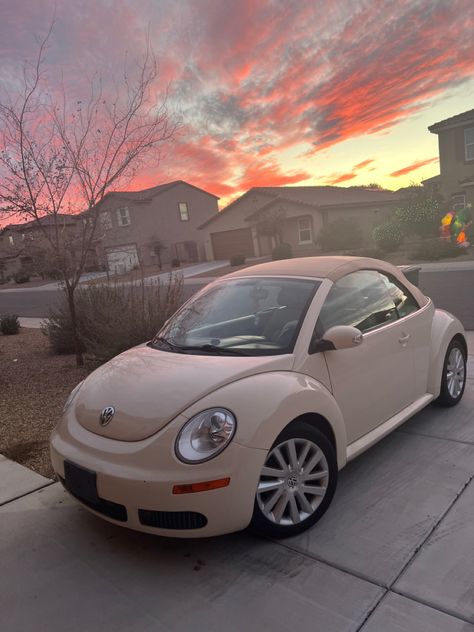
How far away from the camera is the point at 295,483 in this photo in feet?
9.06

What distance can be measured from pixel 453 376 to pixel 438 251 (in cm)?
1788

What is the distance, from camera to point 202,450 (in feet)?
8.18

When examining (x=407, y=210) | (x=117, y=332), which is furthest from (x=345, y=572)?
(x=407, y=210)

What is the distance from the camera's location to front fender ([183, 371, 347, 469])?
101 inches

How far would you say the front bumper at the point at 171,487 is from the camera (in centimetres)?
242

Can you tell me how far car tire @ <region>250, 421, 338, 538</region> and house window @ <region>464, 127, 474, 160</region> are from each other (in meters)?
27.3

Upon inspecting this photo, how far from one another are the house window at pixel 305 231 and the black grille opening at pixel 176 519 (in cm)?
3221

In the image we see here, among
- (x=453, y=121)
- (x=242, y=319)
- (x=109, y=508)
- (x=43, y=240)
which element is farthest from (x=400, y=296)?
(x=453, y=121)

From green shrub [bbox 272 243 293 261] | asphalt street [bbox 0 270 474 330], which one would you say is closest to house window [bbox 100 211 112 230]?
asphalt street [bbox 0 270 474 330]

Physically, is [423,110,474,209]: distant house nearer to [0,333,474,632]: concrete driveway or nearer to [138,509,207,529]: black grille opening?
[0,333,474,632]: concrete driveway

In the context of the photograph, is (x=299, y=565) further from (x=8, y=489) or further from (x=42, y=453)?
(x=42, y=453)

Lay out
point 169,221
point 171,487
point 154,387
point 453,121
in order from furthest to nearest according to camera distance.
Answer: point 169,221 → point 453,121 → point 154,387 → point 171,487

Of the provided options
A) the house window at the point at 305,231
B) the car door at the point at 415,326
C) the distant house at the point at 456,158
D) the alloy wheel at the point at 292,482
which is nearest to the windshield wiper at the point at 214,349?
the alloy wheel at the point at 292,482

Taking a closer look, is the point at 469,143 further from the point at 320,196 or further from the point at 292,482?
the point at 292,482
